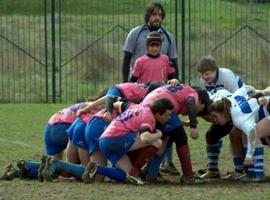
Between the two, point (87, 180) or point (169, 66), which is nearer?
point (87, 180)

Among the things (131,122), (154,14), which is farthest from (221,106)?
(154,14)

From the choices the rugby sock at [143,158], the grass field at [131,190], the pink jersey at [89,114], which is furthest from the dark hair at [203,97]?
the pink jersey at [89,114]

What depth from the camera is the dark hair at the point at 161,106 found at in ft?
31.2

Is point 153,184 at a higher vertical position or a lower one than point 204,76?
lower

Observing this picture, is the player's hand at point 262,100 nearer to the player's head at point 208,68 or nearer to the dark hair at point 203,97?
the dark hair at point 203,97

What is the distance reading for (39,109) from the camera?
64.0 ft

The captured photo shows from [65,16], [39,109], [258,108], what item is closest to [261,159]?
[258,108]

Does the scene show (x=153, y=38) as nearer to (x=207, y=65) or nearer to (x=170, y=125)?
(x=207, y=65)

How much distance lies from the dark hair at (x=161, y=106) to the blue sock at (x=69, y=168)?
0.98m

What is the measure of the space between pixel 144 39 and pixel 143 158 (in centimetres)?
204

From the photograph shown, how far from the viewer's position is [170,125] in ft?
32.4

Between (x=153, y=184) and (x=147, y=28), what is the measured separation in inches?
88.8

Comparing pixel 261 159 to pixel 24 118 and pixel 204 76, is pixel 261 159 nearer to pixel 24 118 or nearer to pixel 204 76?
pixel 204 76

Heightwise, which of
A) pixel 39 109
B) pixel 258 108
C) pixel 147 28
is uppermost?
pixel 147 28
